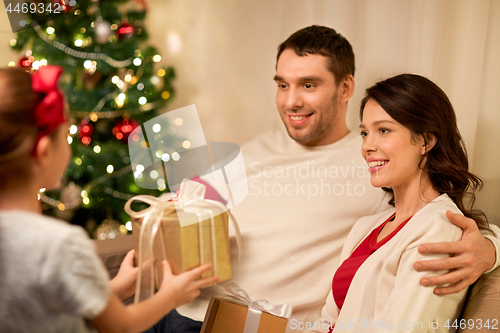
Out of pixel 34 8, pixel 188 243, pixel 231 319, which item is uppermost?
pixel 34 8

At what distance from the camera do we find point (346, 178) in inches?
47.7

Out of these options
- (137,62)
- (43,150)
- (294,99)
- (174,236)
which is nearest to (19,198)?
(43,150)

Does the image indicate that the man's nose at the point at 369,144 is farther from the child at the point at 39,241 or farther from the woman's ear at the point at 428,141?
the child at the point at 39,241

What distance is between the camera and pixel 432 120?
0.99m

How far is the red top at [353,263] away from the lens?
1.03 meters

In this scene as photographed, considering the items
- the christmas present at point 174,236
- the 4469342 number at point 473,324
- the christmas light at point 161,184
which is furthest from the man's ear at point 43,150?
the 4469342 number at point 473,324

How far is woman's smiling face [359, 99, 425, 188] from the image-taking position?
1.00 meters

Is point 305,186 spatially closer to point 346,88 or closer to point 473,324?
point 346,88

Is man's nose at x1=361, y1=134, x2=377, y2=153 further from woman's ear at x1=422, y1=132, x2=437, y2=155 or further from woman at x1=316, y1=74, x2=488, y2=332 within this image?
woman's ear at x1=422, y1=132, x2=437, y2=155

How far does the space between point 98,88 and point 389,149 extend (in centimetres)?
110

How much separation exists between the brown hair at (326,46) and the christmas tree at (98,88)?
1.69ft

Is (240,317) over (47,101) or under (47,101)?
under

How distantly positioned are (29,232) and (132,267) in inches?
16.4

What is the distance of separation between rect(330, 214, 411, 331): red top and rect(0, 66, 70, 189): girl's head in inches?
31.3
